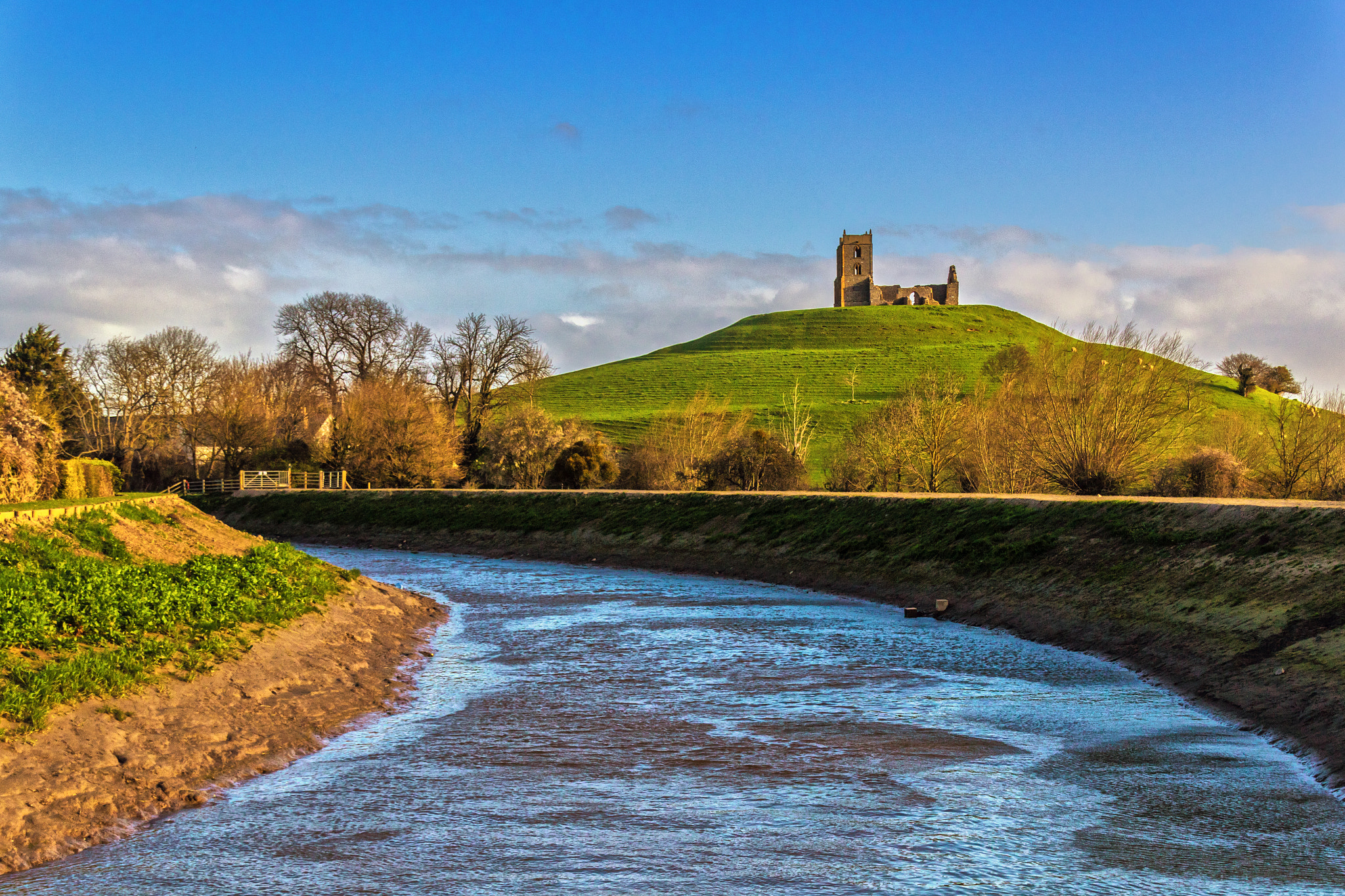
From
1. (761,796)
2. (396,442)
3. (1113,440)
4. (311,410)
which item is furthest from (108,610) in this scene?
(311,410)

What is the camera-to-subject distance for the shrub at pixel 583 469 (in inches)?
2414

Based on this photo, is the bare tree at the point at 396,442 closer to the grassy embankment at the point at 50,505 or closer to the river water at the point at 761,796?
the grassy embankment at the point at 50,505

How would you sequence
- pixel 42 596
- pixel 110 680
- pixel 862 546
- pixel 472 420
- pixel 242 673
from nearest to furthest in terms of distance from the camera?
1. pixel 110 680
2. pixel 42 596
3. pixel 242 673
4. pixel 862 546
5. pixel 472 420

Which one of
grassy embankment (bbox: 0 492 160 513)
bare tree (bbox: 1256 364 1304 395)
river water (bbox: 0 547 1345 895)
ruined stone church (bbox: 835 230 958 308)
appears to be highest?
ruined stone church (bbox: 835 230 958 308)

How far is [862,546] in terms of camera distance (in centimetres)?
3183

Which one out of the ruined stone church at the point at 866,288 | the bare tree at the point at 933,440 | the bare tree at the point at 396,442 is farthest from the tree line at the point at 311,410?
the ruined stone church at the point at 866,288

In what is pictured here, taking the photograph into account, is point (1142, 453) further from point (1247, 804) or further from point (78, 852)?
point (78, 852)

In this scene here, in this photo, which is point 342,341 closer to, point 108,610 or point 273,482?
point 273,482

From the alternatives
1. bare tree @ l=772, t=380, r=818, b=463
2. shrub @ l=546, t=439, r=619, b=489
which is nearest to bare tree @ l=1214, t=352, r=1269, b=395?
bare tree @ l=772, t=380, r=818, b=463

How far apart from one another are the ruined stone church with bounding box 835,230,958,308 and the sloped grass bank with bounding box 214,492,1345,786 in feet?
444

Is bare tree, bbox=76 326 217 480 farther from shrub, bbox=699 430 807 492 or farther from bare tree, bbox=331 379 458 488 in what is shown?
shrub, bbox=699 430 807 492

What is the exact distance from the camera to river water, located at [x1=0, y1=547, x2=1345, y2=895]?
8.17 metres

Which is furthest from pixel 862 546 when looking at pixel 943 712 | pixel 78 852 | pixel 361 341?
pixel 361 341

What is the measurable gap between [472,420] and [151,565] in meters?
58.9
